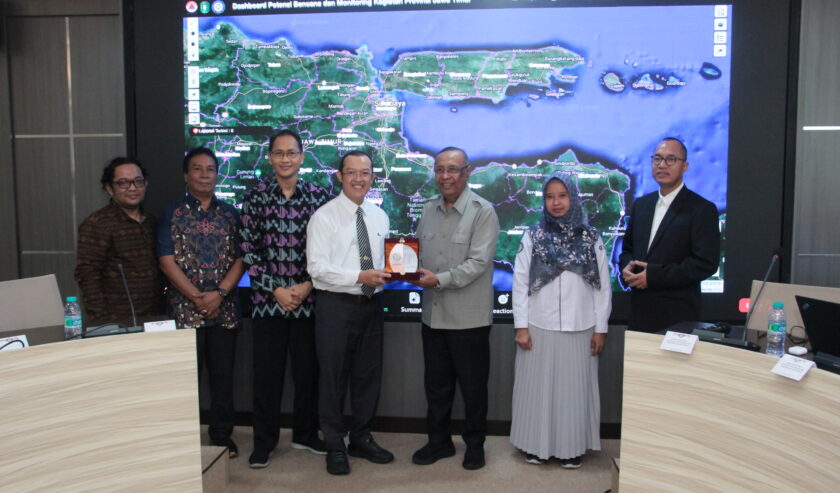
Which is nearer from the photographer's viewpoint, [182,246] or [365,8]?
[182,246]

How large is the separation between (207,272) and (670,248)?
269cm

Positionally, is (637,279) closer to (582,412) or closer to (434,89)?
(582,412)

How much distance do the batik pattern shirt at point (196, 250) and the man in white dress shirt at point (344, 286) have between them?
1.86ft

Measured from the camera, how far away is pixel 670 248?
11.0 ft

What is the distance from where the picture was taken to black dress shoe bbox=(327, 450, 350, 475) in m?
3.31

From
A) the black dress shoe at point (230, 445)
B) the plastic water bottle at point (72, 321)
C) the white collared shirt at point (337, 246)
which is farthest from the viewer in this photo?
the black dress shoe at point (230, 445)

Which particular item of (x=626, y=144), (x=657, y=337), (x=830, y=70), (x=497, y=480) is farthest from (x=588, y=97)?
(x=497, y=480)

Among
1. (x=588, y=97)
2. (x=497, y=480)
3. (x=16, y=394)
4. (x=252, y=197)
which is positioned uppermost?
(x=588, y=97)

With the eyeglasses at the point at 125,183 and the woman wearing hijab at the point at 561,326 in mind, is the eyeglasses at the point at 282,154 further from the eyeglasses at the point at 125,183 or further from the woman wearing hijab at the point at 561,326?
the woman wearing hijab at the point at 561,326

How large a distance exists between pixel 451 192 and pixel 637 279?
117 cm

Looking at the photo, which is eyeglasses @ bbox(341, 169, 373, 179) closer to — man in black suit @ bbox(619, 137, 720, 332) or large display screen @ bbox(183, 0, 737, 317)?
large display screen @ bbox(183, 0, 737, 317)

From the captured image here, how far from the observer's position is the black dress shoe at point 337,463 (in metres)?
3.31

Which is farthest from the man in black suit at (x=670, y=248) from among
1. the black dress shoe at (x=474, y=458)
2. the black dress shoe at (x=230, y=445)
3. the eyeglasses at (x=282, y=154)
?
the black dress shoe at (x=230, y=445)

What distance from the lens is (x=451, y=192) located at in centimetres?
338
